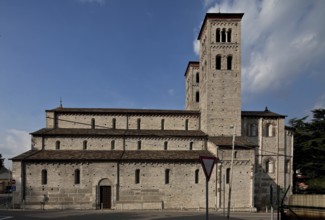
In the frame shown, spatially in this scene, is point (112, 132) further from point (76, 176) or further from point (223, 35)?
point (223, 35)

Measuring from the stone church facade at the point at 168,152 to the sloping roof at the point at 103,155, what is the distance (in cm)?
11

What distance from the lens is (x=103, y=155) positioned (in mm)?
32125

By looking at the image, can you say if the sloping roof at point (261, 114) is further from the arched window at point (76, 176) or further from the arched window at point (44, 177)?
the arched window at point (44, 177)

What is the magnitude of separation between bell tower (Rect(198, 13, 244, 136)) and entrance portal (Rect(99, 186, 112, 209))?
44.4ft

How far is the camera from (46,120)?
3603 centimetres

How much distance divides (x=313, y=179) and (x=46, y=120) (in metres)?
35.9

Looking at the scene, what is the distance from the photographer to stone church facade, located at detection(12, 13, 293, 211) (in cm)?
3069

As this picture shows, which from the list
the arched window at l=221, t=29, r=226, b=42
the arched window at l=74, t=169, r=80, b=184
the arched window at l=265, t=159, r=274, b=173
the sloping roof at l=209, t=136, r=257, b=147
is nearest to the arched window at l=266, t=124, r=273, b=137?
the arched window at l=265, t=159, r=274, b=173

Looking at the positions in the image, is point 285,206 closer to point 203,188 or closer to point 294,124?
point 203,188

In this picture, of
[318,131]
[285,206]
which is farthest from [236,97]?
[285,206]

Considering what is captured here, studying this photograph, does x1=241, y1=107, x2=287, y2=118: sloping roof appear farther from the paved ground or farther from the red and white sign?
the red and white sign

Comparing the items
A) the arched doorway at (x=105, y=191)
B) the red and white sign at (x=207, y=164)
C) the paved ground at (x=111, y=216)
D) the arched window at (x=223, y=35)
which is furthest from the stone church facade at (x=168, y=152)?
the red and white sign at (x=207, y=164)

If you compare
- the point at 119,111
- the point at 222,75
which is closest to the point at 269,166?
the point at 222,75

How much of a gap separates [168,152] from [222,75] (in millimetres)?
11682
